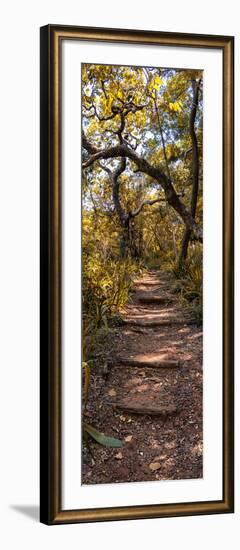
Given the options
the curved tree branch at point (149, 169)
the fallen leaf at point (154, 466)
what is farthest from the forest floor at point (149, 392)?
the curved tree branch at point (149, 169)

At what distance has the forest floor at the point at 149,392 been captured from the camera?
12.8 feet

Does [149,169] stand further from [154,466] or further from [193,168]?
[154,466]

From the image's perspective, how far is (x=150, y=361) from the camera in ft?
13.0

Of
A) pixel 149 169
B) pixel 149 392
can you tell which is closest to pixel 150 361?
pixel 149 392

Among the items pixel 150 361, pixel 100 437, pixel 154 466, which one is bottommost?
pixel 154 466

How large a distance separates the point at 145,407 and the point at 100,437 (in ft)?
0.77

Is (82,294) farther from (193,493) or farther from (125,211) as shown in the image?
(193,493)

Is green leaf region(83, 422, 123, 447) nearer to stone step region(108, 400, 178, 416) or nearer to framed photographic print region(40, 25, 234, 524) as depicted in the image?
framed photographic print region(40, 25, 234, 524)

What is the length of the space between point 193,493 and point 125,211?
4.16 feet

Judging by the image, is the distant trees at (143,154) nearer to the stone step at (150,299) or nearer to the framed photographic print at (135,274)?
the framed photographic print at (135,274)

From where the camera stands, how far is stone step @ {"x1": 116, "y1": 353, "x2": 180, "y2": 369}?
392cm

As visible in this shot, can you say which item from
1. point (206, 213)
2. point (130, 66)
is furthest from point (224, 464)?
point (130, 66)

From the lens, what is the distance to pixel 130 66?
389 centimetres

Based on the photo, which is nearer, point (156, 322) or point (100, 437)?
point (100, 437)
